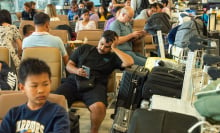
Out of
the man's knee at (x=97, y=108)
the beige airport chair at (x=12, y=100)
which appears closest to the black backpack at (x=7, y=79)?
the man's knee at (x=97, y=108)

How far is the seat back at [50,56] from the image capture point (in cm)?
326

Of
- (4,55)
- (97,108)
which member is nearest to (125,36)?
(97,108)

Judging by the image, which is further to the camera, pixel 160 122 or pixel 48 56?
pixel 48 56

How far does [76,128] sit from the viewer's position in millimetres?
2268

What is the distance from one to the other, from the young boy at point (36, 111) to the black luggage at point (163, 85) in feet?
3.50

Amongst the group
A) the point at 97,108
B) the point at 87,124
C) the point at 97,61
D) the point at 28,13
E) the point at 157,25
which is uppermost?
the point at 28,13

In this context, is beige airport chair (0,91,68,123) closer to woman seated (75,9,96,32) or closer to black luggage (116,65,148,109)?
black luggage (116,65,148,109)

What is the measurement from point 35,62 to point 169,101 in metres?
0.95

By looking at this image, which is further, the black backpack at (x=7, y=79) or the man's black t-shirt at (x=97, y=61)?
the man's black t-shirt at (x=97, y=61)

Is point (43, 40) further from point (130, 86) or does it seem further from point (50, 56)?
point (130, 86)

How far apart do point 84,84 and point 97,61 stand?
0.29 m

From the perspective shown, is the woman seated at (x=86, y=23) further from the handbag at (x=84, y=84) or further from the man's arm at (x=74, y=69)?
the handbag at (x=84, y=84)

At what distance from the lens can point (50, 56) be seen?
3262 mm

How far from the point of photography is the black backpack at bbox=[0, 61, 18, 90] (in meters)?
2.86
